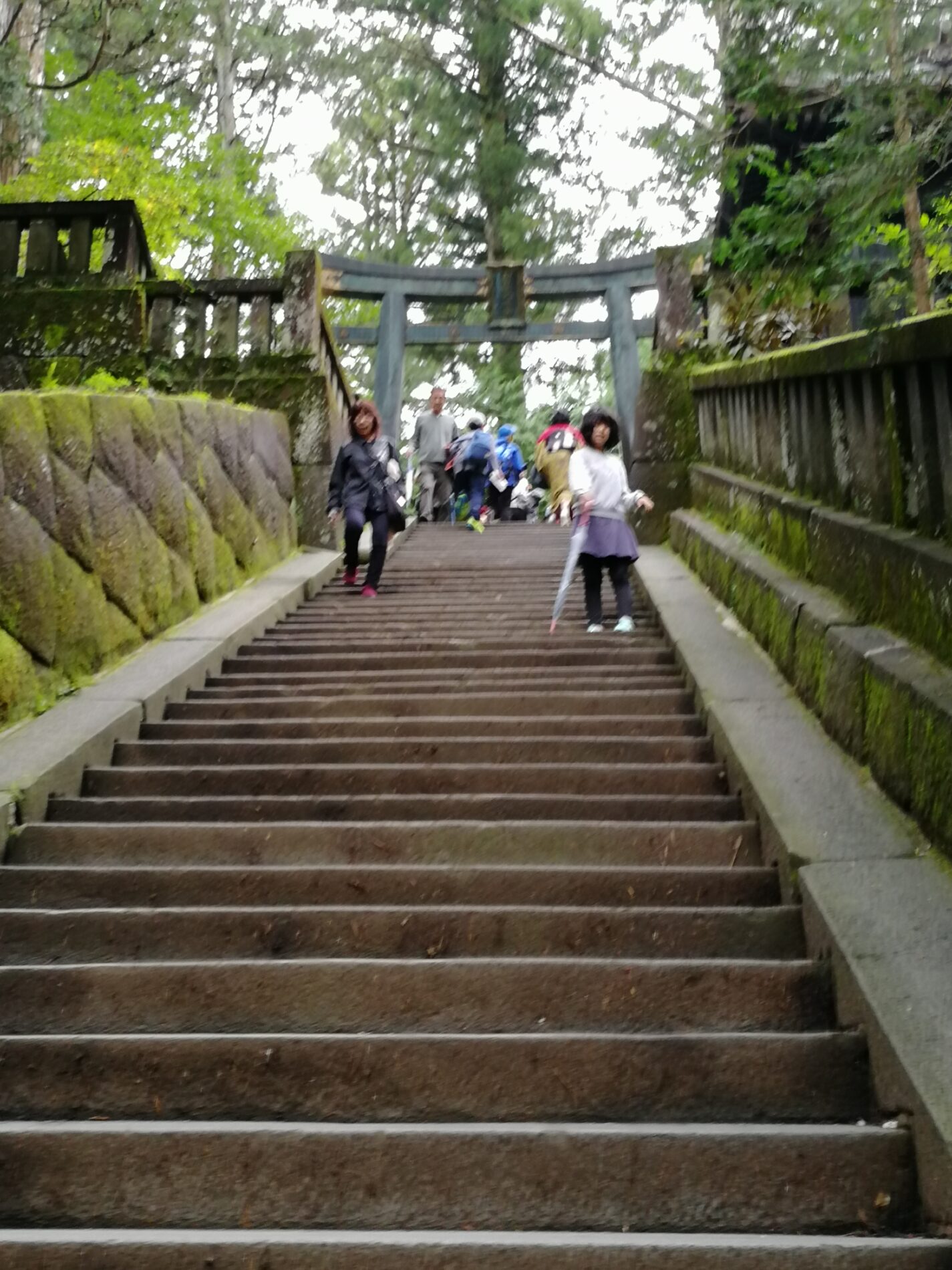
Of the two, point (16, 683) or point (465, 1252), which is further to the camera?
point (16, 683)

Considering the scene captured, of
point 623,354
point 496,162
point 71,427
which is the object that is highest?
point 496,162

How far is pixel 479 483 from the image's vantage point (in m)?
14.8

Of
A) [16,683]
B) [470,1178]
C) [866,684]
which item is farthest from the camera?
[16,683]

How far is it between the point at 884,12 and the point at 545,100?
2008cm

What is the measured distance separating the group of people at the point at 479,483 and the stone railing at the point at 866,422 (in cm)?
81

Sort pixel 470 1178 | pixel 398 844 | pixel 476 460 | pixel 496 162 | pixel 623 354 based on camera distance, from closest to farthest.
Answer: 1. pixel 470 1178
2. pixel 398 844
3. pixel 476 460
4. pixel 623 354
5. pixel 496 162

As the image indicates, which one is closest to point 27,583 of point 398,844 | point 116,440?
point 116,440

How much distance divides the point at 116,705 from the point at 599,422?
3117 millimetres

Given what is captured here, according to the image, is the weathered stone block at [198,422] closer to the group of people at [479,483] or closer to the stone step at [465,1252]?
the group of people at [479,483]

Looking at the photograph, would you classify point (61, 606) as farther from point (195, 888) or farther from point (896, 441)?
point (896, 441)

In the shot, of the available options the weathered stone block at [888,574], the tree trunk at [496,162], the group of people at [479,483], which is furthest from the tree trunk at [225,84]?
the weathered stone block at [888,574]

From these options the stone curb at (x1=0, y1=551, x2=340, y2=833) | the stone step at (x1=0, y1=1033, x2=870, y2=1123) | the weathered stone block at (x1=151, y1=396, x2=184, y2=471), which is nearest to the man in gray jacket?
the stone curb at (x1=0, y1=551, x2=340, y2=833)

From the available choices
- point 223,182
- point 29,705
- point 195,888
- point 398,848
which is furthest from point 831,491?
point 223,182

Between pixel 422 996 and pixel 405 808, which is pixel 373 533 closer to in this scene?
pixel 405 808
